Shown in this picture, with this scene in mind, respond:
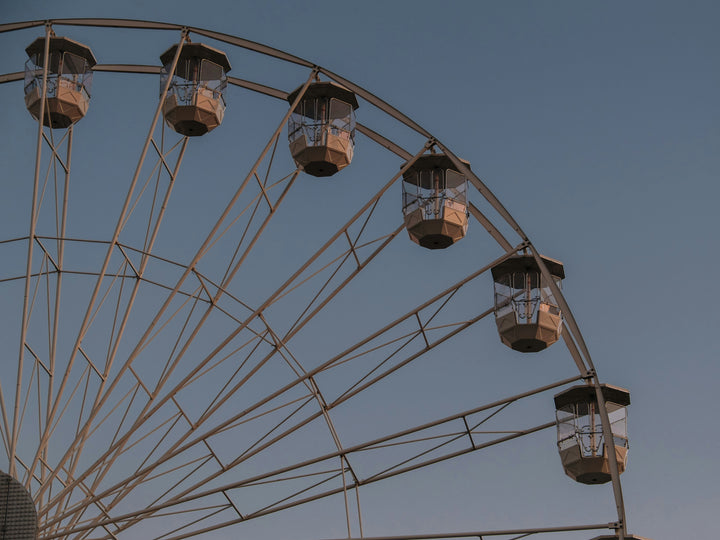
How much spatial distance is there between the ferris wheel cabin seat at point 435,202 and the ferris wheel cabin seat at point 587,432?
338 centimetres

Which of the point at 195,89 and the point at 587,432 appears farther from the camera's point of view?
the point at 195,89

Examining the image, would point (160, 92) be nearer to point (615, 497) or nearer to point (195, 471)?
point (195, 471)

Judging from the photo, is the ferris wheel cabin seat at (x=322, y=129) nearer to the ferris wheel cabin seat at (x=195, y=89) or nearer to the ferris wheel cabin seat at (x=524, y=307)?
the ferris wheel cabin seat at (x=195, y=89)

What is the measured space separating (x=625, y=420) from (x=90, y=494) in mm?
8946

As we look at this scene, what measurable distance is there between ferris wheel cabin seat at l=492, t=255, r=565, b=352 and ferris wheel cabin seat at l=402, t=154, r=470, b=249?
1.10 metres

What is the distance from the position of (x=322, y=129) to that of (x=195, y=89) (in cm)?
228

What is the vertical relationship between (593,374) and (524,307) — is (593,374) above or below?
below

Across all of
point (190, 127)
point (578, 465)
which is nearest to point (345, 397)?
point (578, 465)

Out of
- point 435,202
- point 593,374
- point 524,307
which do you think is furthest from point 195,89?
point 593,374

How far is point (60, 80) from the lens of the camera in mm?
21125

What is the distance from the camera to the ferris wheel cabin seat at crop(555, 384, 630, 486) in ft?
65.1

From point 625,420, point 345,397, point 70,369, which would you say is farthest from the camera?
point 625,420

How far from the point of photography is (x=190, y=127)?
20.5 meters

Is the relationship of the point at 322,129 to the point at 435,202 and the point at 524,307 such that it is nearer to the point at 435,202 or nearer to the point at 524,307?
the point at 435,202
